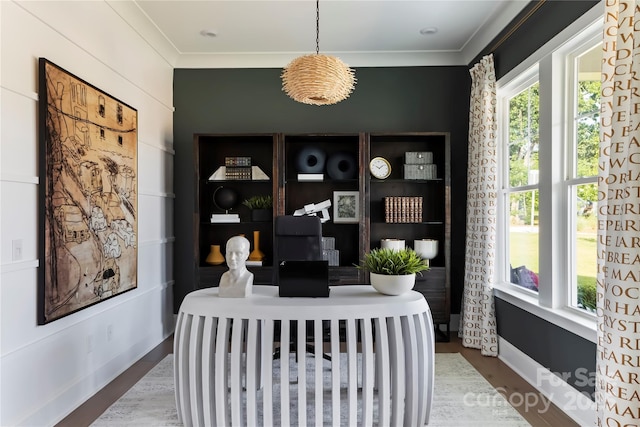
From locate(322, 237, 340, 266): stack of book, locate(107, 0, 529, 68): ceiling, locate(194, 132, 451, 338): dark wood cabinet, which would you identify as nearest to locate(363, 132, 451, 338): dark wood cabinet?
locate(194, 132, 451, 338): dark wood cabinet

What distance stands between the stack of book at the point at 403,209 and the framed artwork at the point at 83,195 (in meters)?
2.40

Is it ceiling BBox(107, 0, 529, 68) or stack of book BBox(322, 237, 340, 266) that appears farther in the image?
stack of book BBox(322, 237, 340, 266)

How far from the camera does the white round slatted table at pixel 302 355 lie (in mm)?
1899

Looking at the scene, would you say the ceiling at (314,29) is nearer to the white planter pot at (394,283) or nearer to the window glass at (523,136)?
the window glass at (523,136)

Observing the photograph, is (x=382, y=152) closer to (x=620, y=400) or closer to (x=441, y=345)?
(x=441, y=345)

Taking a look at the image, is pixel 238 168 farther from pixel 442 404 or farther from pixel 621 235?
pixel 621 235

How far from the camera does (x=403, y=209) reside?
386 cm

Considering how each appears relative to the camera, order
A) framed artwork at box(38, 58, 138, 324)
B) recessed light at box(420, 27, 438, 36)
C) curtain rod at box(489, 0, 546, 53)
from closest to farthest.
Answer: framed artwork at box(38, 58, 138, 324) → curtain rod at box(489, 0, 546, 53) → recessed light at box(420, 27, 438, 36)

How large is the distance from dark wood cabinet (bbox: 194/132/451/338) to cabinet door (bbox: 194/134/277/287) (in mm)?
11

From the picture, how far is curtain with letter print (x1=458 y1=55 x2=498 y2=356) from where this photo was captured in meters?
3.31

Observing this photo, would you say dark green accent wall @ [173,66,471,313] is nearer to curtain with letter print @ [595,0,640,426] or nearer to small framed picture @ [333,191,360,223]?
small framed picture @ [333,191,360,223]

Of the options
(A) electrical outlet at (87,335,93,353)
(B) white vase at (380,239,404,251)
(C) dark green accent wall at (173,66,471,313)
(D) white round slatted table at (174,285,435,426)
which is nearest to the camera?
(D) white round slatted table at (174,285,435,426)

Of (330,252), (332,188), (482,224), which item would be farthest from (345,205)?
(482,224)

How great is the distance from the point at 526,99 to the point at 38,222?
11.8ft
